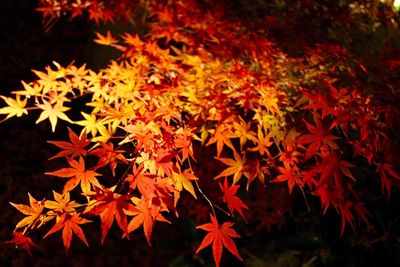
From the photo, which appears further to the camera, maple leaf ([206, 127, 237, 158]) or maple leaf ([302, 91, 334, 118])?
maple leaf ([206, 127, 237, 158])

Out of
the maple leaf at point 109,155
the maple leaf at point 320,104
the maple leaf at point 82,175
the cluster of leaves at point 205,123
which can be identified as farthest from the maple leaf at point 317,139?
the maple leaf at point 82,175

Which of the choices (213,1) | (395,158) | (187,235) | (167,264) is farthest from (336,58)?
(167,264)

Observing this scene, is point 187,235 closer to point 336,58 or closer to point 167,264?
point 167,264

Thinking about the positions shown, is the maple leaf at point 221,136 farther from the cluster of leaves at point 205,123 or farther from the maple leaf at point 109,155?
the maple leaf at point 109,155

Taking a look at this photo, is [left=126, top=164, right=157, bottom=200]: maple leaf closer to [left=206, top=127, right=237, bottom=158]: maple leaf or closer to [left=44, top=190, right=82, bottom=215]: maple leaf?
[left=44, top=190, right=82, bottom=215]: maple leaf

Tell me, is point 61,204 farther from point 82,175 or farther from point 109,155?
point 109,155

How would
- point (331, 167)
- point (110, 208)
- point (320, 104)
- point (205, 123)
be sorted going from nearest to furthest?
point (110, 208)
point (331, 167)
point (320, 104)
point (205, 123)

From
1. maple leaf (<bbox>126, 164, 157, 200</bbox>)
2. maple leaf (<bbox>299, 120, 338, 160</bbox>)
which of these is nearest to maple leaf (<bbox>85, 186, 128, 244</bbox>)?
maple leaf (<bbox>126, 164, 157, 200</bbox>)

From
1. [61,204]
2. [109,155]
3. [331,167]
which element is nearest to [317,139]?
[331,167]
